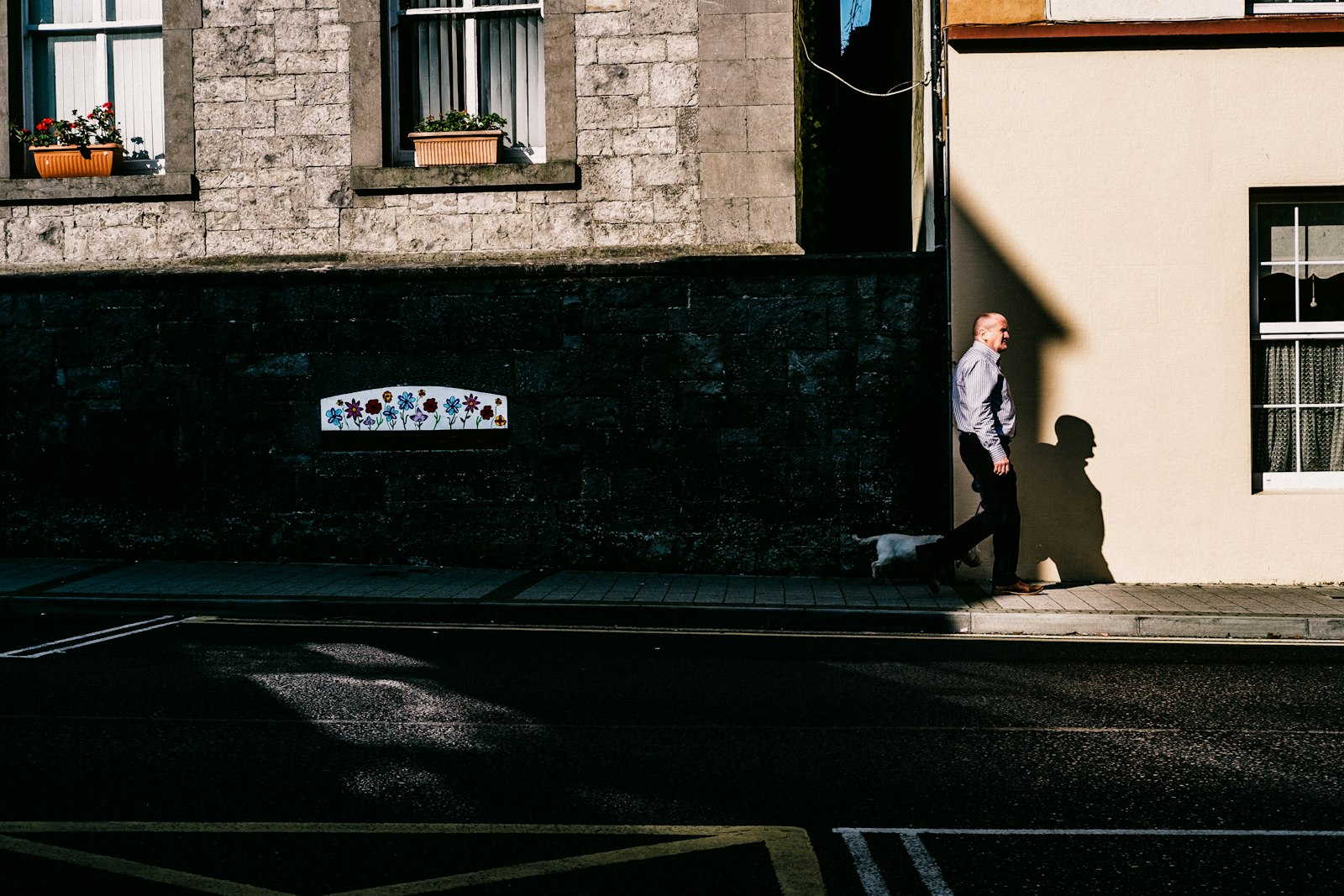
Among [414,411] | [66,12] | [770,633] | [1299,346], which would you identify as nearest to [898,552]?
[770,633]

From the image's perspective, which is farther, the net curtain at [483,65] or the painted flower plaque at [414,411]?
the net curtain at [483,65]

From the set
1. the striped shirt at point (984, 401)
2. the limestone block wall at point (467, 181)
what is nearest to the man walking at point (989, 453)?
the striped shirt at point (984, 401)

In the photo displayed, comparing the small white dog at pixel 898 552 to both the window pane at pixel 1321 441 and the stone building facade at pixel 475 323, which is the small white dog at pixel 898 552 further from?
the window pane at pixel 1321 441

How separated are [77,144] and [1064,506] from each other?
9020mm

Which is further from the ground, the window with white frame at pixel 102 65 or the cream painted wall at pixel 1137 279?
the window with white frame at pixel 102 65

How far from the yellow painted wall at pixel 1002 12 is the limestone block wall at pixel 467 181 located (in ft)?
4.84

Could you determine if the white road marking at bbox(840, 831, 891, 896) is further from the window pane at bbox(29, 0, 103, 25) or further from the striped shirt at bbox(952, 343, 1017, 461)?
the window pane at bbox(29, 0, 103, 25)

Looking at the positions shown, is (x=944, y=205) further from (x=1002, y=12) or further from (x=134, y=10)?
(x=134, y=10)

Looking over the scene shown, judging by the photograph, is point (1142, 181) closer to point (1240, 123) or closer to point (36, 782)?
point (1240, 123)

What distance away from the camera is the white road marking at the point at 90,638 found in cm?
702

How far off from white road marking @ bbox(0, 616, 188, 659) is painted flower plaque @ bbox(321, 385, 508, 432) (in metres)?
2.77

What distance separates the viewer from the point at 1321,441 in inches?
394

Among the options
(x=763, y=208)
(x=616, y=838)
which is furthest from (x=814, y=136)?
(x=616, y=838)

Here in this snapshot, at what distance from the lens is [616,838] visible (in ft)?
12.8
